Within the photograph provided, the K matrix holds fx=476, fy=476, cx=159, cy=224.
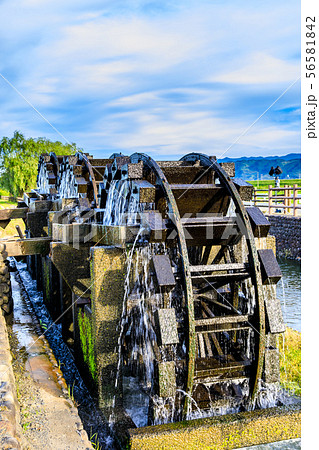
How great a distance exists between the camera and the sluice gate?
480cm

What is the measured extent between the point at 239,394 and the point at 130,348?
1332 mm

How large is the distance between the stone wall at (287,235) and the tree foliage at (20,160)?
23149 millimetres

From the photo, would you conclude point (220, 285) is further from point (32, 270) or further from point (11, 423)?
point (32, 270)

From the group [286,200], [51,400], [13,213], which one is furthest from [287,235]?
[51,400]

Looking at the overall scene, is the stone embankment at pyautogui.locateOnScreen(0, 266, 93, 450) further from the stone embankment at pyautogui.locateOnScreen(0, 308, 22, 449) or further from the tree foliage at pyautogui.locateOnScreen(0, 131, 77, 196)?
the tree foliage at pyautogui.locateOnScreen(0, 131, 77, 196)

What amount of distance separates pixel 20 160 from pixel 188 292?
1446 inches

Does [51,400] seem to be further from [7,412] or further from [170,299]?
[170,299]

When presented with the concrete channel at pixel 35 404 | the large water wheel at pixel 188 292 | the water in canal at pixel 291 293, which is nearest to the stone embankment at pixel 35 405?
the concrete channel at pixel 35 404

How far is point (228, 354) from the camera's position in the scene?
18.3 feet

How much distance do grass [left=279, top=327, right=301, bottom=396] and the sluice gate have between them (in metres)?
1.05

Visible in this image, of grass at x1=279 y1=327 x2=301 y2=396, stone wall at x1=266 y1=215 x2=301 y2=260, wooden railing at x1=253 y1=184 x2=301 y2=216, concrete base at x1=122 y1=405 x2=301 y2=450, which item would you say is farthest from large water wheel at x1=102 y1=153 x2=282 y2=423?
stone wall at x1=266 y1=215 x2=301 y2=260

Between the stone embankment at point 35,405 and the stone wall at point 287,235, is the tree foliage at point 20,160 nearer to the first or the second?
the stone wall at point 287,235

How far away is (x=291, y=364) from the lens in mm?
6992

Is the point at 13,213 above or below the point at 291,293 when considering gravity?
above
